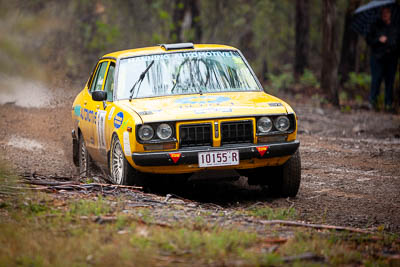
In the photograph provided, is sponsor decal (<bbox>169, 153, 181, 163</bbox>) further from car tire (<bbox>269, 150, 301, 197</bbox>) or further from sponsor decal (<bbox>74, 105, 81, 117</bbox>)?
sponsor decal (<bbox>74, 105, 81, 117</bbox>)

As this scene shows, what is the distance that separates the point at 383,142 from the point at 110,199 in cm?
657

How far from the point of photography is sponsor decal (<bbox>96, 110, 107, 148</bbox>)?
7.49 metres

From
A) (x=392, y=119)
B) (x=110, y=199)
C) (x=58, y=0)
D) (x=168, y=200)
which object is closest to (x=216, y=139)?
(x=168, y=200)

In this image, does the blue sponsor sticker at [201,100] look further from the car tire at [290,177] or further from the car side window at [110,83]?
the car side window at [110,83]

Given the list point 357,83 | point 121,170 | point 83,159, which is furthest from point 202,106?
point 357,83

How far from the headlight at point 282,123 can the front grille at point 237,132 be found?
0.94ft

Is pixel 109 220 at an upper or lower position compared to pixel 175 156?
lower

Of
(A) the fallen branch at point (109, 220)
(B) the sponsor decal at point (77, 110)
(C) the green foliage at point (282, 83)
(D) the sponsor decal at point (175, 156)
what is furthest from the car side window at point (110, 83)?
(C) the green foliage at point (282, 83)

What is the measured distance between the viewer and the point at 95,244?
4383 millimetres

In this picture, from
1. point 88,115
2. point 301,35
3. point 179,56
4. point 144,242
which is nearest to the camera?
point 144,242

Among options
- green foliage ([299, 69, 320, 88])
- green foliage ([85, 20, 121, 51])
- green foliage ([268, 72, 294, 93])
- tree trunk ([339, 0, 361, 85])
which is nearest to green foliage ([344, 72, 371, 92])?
tree trunk ([339, 0, 361, 85])

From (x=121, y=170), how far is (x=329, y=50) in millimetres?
11695

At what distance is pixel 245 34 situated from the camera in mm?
27234

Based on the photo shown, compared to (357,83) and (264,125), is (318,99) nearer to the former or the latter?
(357,83)
